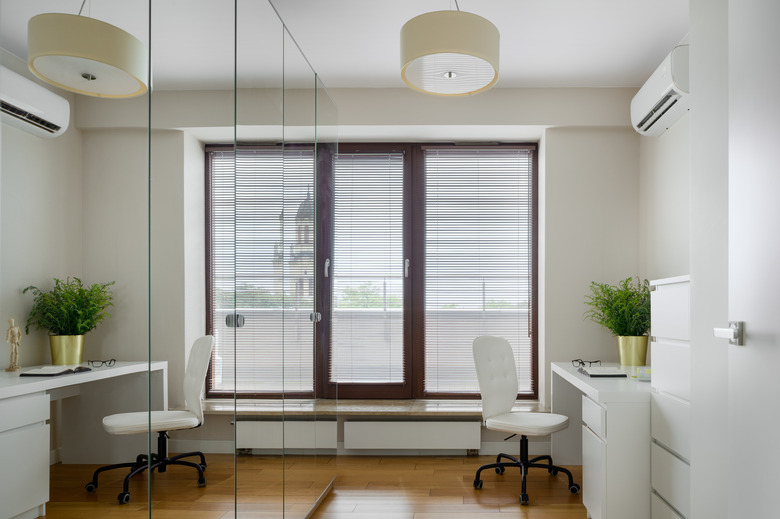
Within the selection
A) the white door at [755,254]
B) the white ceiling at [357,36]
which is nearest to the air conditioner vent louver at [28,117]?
the white ceiling at [357,36]

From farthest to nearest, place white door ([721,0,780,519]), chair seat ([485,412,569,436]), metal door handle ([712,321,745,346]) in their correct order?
1. chair seat ([485,412,569,436])
2. metal door handle ([712,321,745,346])
3. white door ([721,0,780,519])

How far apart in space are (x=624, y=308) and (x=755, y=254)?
277 cm

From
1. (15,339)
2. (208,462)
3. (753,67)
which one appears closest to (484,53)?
(753,67)

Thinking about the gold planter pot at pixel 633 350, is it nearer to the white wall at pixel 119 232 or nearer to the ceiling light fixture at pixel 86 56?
the white wall at pixel 119 232

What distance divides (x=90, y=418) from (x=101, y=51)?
2.71 ft

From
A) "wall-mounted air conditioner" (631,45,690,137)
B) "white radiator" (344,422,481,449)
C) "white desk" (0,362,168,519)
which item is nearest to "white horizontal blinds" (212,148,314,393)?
"white desk" (0,362,168,519)

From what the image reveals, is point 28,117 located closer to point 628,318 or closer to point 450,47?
point 450,47

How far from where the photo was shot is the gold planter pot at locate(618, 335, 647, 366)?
4.20 m

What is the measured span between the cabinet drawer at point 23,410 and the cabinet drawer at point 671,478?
7.89 feet

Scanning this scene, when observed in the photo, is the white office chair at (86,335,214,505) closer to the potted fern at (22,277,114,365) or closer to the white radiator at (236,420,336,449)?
the potted fern at (22,277,114,365)

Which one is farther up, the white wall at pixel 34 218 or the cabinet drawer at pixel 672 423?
the white wall at pixel 34 218

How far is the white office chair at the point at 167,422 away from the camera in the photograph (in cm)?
146

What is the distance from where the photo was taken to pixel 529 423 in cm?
399

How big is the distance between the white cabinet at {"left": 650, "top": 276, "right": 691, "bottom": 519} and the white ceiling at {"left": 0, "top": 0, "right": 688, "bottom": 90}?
5.23ft
